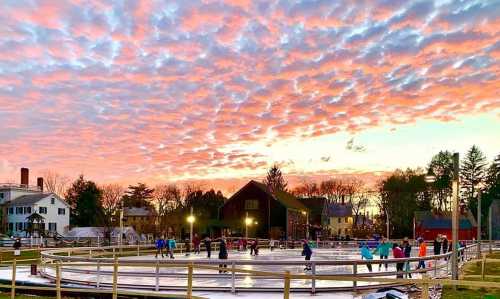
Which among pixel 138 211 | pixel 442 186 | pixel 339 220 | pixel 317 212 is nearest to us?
pixel 317 212

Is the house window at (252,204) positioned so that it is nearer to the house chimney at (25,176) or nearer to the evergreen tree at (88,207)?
the evergreen tree at (88,207)

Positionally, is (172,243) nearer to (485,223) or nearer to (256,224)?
(256,224)

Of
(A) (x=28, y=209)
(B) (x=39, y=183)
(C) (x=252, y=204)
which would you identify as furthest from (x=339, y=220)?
(A) (x=28, y=209)

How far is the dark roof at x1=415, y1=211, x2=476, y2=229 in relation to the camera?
10256cm

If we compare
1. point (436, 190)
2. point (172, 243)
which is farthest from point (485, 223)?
point (172, 243)

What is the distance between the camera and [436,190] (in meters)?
121

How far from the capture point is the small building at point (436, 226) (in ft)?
335

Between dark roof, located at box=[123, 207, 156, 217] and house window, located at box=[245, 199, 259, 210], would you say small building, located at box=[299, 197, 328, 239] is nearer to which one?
house window, located at box=[245, 199, 259, 210]

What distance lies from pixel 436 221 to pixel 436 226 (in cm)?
115

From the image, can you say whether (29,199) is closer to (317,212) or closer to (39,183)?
(39,183)

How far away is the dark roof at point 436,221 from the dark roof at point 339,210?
80.1 feet

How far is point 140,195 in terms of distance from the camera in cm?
13900

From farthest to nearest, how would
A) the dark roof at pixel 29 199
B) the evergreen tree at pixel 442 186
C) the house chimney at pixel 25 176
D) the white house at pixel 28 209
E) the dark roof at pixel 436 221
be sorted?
Result: the evergreen tree at pixel 442 186 < the house chimney at pixel 25 176 < the dark roof at pixel 436 221 < the dark roof at pixel 29 199 < the white house at pixel 28 209

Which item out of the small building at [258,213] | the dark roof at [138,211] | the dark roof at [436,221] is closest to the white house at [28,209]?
the small building at [258,213]
